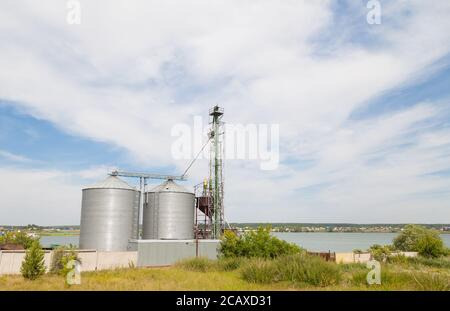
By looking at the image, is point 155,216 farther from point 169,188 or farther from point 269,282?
point 269,282

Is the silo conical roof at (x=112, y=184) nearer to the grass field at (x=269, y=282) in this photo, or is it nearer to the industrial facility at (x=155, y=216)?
the industrial facility at (x=155, y=216)

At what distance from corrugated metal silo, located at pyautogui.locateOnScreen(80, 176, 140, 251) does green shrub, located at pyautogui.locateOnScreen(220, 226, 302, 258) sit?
12.0m

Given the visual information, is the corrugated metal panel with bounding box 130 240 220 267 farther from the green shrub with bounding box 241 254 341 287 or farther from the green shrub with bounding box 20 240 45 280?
the green shrub with bounding box 241 254 341 287

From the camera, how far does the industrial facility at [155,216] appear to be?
3678cm

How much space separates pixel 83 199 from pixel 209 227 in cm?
1576

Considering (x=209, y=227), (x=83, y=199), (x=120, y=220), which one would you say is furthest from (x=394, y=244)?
(x=83, y=199)

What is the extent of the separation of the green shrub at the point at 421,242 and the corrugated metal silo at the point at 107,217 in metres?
34.9

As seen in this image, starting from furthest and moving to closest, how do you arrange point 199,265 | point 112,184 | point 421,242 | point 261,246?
point 421,242, point 112,184, point 261,246, point 199,265

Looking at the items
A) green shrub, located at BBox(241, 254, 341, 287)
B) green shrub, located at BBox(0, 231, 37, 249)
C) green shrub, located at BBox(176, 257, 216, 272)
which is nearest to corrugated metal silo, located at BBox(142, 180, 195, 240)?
green shrub, located at BBox(176, 257, 216, 272)

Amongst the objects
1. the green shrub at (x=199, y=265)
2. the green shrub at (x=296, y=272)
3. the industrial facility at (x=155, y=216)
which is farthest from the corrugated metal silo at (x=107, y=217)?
the green shrub at (x=296, y=272)

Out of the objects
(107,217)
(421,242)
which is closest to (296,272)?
(107,217)

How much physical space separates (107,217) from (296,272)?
25.2 meters

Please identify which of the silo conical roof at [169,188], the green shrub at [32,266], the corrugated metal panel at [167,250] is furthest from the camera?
the silo conical roof at [169,188]

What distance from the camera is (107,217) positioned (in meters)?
37.2
